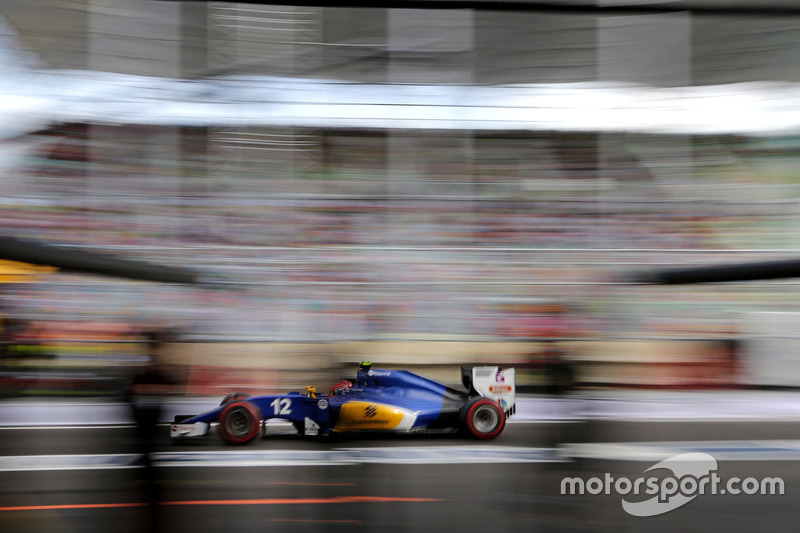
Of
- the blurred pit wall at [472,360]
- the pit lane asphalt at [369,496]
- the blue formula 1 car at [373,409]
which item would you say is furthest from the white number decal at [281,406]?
the blurred pit wall at [472,360]

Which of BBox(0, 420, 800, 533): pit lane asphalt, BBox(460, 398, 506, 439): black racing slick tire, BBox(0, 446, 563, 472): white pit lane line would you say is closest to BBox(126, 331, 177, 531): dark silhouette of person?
BBox(0, 420, 800, 533): pit lane asphalt

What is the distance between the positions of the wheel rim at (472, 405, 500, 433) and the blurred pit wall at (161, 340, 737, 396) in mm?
1415

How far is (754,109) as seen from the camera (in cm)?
656

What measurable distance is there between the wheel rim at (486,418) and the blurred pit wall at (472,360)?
141 centimetres

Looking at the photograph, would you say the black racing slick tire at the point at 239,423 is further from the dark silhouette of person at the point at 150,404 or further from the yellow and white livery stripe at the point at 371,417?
the dark silhouette of person at the point at 150,404

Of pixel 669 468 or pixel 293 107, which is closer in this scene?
pixel 669 468

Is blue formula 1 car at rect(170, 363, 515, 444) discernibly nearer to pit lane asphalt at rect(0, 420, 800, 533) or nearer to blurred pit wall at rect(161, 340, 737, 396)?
pit lane asphalt at rect(0, 420, 800, 533)

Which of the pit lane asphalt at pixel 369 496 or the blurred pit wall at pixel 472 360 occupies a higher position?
the blurred pit wall at pixel 472 360

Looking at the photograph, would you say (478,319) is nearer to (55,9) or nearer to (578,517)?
(578,517)

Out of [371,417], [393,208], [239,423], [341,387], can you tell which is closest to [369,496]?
[371,417]

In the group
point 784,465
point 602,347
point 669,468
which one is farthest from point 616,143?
point 669,468

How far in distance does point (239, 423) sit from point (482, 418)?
171cm

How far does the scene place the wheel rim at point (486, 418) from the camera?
484cm

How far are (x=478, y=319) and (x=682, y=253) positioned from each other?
216 centimetres
